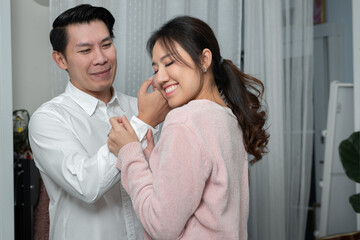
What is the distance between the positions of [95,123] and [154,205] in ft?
2.10

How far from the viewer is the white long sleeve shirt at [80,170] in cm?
119

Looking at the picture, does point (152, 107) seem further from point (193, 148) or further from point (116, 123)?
point (193, 148)

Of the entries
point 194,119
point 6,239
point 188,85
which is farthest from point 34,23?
point 194,119

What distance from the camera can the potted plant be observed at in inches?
98.8

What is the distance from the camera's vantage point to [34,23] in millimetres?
2002

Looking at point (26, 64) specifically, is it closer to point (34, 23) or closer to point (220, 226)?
point (34, 23)

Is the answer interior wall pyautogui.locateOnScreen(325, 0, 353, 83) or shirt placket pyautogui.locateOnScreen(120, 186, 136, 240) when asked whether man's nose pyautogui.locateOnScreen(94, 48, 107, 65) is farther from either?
interior wall pyautogui.locateOnScreen(325, 0, 353, 83)

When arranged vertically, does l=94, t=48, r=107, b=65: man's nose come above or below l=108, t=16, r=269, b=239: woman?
above

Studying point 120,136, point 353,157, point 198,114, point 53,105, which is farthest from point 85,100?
point 353,157

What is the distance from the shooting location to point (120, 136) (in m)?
1.12

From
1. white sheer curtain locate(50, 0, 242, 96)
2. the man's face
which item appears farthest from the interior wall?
the man's face

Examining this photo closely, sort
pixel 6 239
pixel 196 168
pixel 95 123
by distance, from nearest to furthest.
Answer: pixel 196 168 → pixel 95 123 → pixel 6 239

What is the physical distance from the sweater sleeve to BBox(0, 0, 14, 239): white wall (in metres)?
1.00

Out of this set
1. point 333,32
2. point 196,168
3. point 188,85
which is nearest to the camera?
point 196,168
